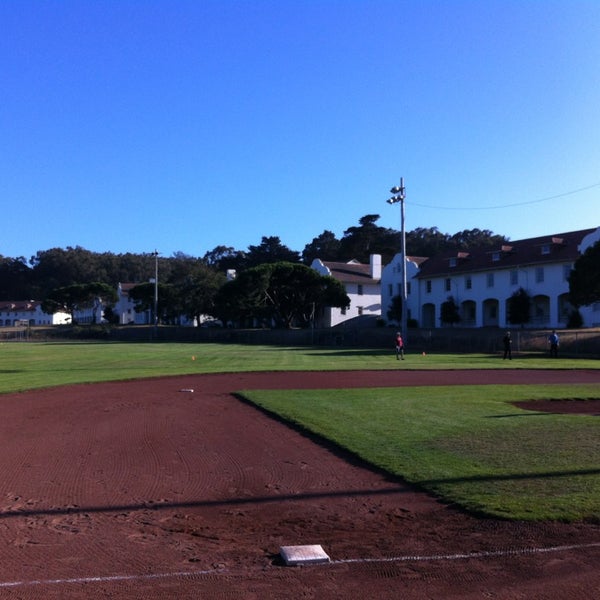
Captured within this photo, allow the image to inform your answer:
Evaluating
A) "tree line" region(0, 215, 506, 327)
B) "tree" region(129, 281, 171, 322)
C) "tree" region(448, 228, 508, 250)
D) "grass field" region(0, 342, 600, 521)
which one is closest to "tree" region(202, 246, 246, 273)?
"tree line" region(0, 215, 506, 327)

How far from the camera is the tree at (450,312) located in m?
71.2

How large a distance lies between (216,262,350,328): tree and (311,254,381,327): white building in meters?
5.91

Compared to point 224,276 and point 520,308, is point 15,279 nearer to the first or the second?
point 224,276

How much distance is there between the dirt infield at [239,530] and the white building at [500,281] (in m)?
53.5

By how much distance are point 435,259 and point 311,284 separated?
16.0 m

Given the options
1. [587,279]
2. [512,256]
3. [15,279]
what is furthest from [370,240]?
[15,279]

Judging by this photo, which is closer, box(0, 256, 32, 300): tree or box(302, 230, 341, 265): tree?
box(302, 230, 341, 265): tree

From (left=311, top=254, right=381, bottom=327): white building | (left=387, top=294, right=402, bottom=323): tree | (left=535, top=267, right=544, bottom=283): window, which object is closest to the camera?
(left=535, top=267, right=544, bottom=283): window

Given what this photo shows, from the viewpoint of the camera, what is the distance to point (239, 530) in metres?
6.82

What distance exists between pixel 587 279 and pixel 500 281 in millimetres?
23556

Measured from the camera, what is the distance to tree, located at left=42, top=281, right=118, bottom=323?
110375 millimetres

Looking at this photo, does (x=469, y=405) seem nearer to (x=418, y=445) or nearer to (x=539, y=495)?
(x=418, y=445)

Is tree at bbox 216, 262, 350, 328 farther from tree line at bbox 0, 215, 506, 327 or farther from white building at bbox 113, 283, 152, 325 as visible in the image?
white building at bbox 113, 283, 152, 325

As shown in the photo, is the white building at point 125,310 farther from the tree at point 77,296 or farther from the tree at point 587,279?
the tree at point 587,279
